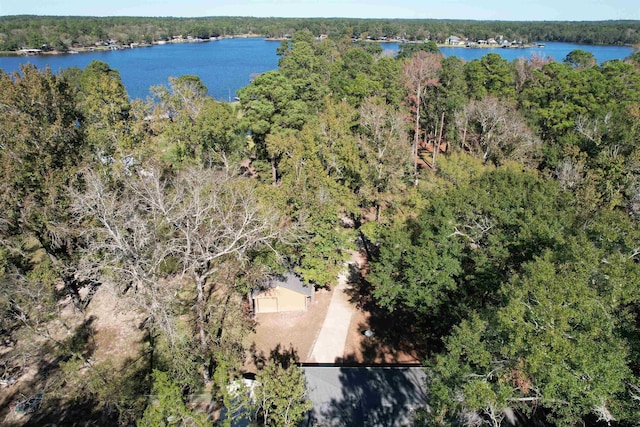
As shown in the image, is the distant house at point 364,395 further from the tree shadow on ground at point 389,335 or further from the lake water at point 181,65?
the lake water at point 181,65

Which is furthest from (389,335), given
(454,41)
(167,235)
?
(454,41)

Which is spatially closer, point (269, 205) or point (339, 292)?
point (269, 205)

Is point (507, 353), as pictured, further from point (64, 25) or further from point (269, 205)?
point (64, 25)

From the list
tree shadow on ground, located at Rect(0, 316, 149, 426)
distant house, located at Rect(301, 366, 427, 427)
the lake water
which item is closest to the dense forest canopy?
tree shadow on ground, located at Rect(0, 316, 149, 426)

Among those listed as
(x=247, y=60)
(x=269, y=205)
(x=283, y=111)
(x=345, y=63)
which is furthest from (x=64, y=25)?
(x=269, y=205)

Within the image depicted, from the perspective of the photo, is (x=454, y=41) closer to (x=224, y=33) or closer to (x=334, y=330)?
(x=224, y=33)

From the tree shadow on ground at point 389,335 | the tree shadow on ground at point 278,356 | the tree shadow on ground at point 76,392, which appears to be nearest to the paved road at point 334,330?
the tree shadow on ground at point 389,335
